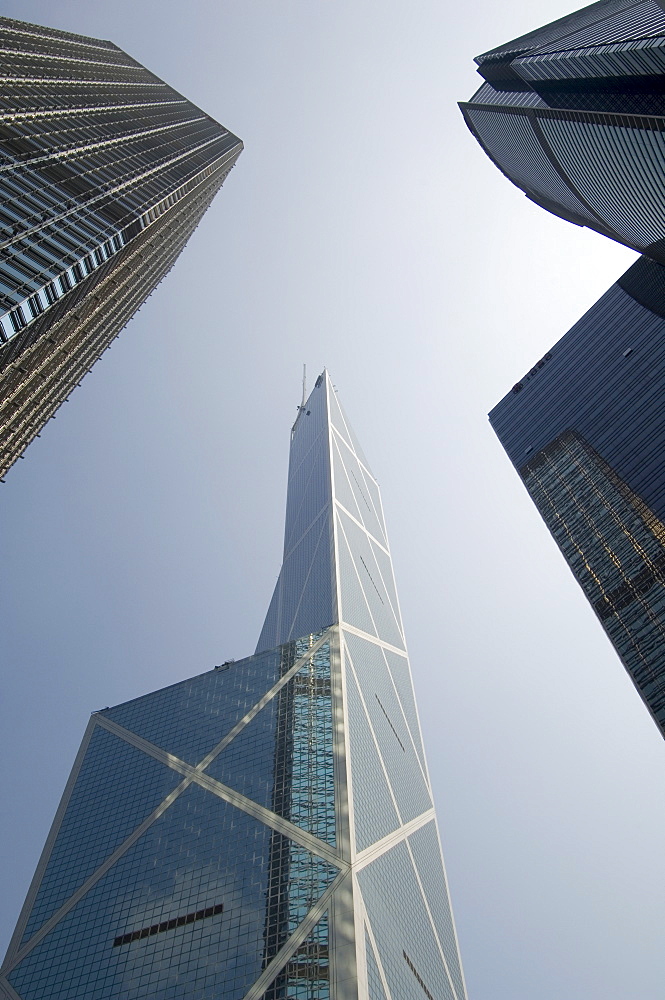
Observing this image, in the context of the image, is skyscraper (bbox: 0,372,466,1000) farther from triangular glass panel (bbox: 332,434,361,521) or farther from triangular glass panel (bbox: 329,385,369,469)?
triangular glass panel (bbox: 329,385,369,469)

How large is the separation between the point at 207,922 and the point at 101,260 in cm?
4801

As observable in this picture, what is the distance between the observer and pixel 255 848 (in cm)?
4856

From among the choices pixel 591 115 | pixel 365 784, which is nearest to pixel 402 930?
pixel 365 784

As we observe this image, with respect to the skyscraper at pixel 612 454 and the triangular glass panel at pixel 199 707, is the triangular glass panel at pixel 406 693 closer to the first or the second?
the triangular glass panel at pixel 199 707

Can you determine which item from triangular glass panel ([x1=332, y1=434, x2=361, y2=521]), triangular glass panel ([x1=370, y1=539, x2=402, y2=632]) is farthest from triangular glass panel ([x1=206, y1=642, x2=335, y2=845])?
triangular glass panel ([x1=370, y1=539, x2=402, y2=632])

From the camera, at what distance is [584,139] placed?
53250 mm

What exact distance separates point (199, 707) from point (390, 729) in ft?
70.0

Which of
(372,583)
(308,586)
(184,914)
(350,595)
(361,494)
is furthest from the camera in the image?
(361,494)

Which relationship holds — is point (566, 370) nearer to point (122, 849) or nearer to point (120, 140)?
point (120, 140)

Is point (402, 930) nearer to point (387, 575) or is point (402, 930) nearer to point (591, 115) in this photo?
point (591, 115)

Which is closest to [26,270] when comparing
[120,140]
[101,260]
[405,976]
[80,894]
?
[101,260]

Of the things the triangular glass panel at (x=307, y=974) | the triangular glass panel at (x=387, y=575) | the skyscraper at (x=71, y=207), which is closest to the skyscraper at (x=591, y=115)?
the skyscraper at (x=71, y=207)

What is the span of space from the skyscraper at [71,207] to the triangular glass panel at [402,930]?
43.2m

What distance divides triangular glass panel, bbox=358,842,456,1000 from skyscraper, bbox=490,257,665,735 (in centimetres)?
2802
